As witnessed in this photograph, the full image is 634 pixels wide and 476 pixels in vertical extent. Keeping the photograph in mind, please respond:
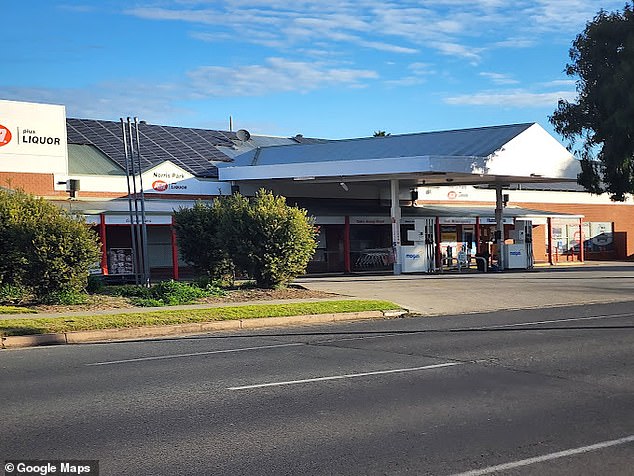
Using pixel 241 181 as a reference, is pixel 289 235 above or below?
below

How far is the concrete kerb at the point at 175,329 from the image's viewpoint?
1495cm

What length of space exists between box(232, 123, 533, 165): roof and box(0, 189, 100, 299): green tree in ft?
58.0

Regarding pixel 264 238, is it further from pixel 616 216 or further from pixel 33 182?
pixel 616 216

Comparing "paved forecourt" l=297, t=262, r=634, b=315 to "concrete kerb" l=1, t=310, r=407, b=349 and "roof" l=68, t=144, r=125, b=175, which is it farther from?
"roof" l=68, t=144, r=125, b=175

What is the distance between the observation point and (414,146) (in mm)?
36188

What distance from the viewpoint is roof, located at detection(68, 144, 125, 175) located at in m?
35.0

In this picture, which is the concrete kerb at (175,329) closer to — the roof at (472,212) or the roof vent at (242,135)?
the roof at (472,212)

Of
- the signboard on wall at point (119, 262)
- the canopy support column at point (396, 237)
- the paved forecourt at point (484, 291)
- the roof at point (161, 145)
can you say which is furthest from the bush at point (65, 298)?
the canopy support column at point (396, 237)

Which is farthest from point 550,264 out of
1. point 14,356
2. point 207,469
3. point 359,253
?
point 207,469

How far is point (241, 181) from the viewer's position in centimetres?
3838

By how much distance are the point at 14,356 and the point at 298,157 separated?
26017mm

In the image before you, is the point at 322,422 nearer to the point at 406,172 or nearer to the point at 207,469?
the point at 207,469

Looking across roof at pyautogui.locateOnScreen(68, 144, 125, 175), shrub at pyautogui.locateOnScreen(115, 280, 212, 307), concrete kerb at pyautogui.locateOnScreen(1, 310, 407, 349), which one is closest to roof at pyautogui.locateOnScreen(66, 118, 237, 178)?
roof at pyautogui.locateOnScreen(68, 144, 125, 175)

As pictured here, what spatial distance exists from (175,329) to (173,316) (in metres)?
0.86
